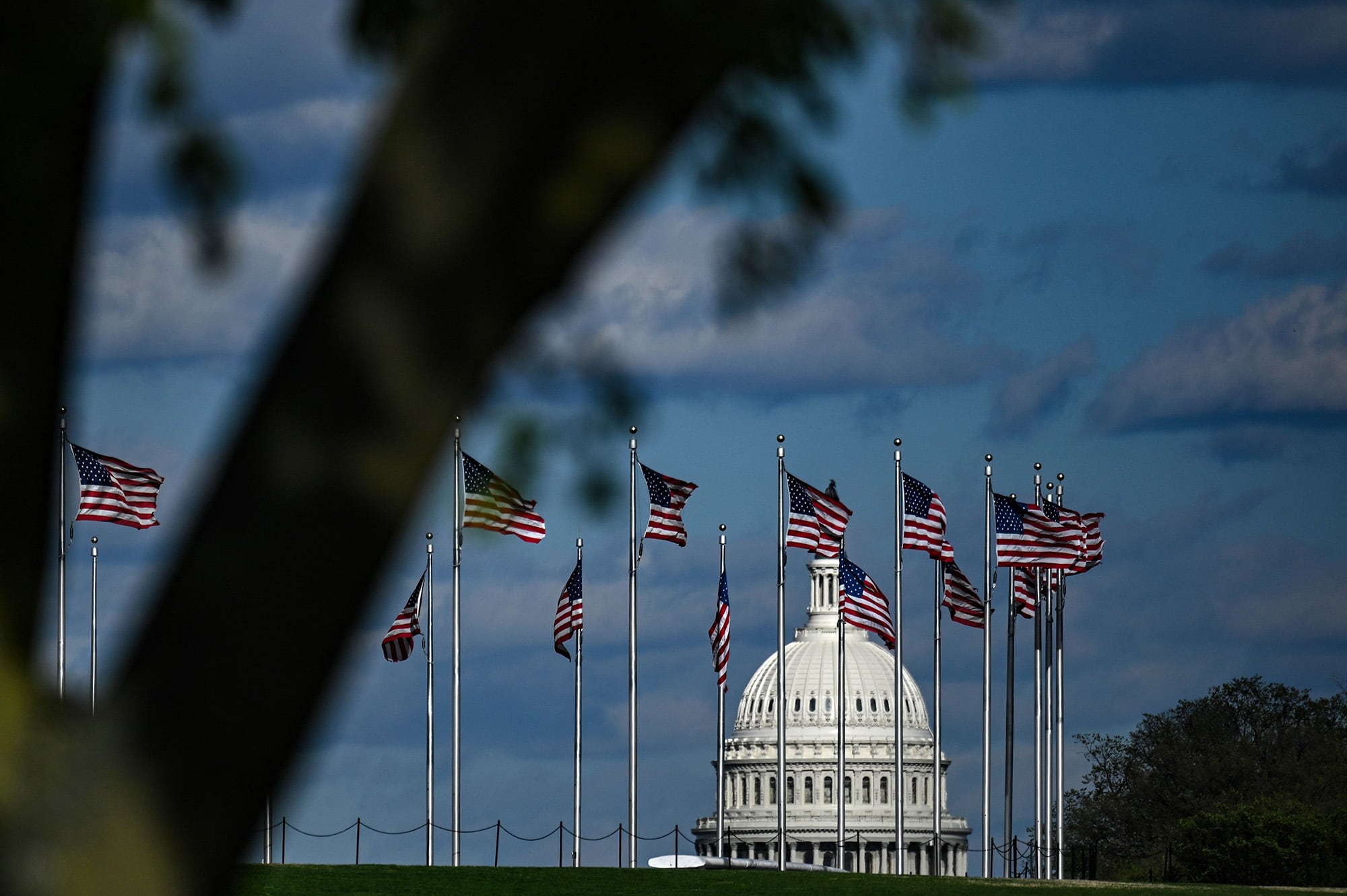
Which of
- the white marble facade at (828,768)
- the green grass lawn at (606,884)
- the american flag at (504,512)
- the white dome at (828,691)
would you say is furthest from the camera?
the white dome at (828,691)

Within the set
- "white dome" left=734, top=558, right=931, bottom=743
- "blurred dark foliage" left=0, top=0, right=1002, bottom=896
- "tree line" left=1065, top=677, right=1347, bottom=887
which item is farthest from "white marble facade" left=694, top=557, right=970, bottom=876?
"blurred dark foliage" left=0, top=0, right=1002, bottom=896

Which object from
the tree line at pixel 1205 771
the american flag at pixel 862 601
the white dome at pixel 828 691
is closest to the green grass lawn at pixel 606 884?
the american flag at pixel 862 601

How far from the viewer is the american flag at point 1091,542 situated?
5106cm

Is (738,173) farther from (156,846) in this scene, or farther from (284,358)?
(156,846)

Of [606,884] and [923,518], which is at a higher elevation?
[923,518]

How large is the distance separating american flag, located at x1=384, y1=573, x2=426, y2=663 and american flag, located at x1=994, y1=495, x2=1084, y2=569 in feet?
44.1

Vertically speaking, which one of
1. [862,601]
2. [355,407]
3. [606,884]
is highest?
[862,601]

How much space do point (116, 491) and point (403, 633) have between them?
31.4 feet

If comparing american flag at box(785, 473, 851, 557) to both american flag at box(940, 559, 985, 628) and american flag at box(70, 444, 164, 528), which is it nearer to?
american flag at box(940, 559, 985, 628)

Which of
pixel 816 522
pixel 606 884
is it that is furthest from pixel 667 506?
pixel 606 884

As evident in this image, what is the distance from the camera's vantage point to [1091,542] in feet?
168

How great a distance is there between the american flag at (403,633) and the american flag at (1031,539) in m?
13.4

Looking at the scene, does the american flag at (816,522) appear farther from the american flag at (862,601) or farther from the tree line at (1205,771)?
the tree line at (1205,771)

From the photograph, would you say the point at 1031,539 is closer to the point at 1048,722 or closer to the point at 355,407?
the point at 1048,722
